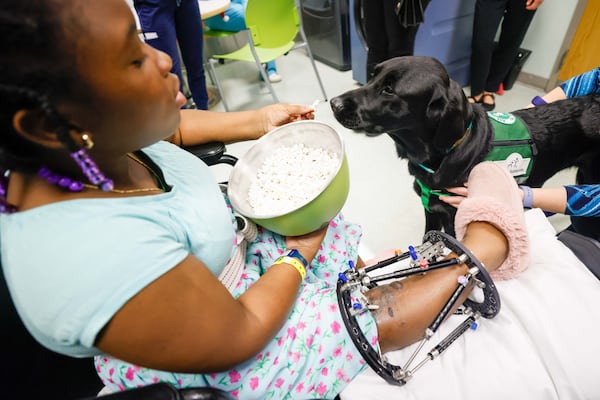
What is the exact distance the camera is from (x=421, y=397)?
1.90 ft

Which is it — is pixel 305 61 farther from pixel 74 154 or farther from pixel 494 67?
pixel 74 154

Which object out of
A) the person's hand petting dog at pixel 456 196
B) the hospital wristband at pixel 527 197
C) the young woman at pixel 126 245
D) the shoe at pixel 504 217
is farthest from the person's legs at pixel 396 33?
the young woman at pixel 126 245

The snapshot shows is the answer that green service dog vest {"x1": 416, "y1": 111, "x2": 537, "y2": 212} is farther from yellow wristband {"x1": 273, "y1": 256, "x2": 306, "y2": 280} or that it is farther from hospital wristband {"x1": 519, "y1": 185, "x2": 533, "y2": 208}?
yellow wristband {"x1": 273, "y1": 256, "x2": 306, "y2": 280}

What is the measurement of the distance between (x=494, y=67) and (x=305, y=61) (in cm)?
196

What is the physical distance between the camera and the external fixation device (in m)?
0.60

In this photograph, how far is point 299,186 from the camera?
2.56 feet

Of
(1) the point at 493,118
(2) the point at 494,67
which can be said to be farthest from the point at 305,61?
(1) the point at 493,118

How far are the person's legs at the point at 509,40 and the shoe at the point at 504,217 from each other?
6.41 feet

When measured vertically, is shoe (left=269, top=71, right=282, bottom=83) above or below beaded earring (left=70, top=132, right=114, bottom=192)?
below

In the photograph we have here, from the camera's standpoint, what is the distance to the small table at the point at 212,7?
2256 millimetres

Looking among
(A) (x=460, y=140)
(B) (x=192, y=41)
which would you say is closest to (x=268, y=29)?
(B) (x=192, y=41)

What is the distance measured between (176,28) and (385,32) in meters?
1.33

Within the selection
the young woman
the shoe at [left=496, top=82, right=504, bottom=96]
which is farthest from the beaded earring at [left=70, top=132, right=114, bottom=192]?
the shoe at [left=496, top=82, right=504, bottom=96]

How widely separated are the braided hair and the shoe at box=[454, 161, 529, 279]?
2.41 feet
